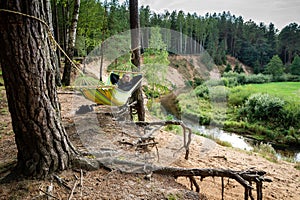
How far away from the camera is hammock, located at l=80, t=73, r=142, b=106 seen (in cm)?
328

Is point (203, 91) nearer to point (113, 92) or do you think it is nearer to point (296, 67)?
point (113, 92)

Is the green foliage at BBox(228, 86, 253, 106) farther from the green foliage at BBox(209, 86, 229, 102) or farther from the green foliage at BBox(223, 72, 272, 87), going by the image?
the green foliage at BBox(223, 72, 272, 87)

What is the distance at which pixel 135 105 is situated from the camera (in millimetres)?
3949

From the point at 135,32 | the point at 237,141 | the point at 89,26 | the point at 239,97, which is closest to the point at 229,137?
the point at 237,141

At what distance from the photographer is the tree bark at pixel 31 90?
4.34ft

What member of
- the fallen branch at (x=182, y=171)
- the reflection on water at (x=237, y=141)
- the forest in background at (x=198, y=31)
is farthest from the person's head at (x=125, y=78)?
the forest in background at (x=198, y=31)

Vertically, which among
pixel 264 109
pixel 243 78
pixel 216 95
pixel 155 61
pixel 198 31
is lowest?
pixel 264 109

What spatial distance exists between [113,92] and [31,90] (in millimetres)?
1898

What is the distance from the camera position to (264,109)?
10680 millimetres

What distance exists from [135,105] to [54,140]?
2.44m

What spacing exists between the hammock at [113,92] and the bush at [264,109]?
878cm

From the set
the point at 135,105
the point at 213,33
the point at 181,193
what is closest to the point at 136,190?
the point at 181,193

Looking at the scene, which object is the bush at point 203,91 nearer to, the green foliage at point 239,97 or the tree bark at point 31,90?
the green foliage at point 239,97

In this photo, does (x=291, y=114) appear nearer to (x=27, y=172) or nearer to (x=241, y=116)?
(x=241, y=116)
